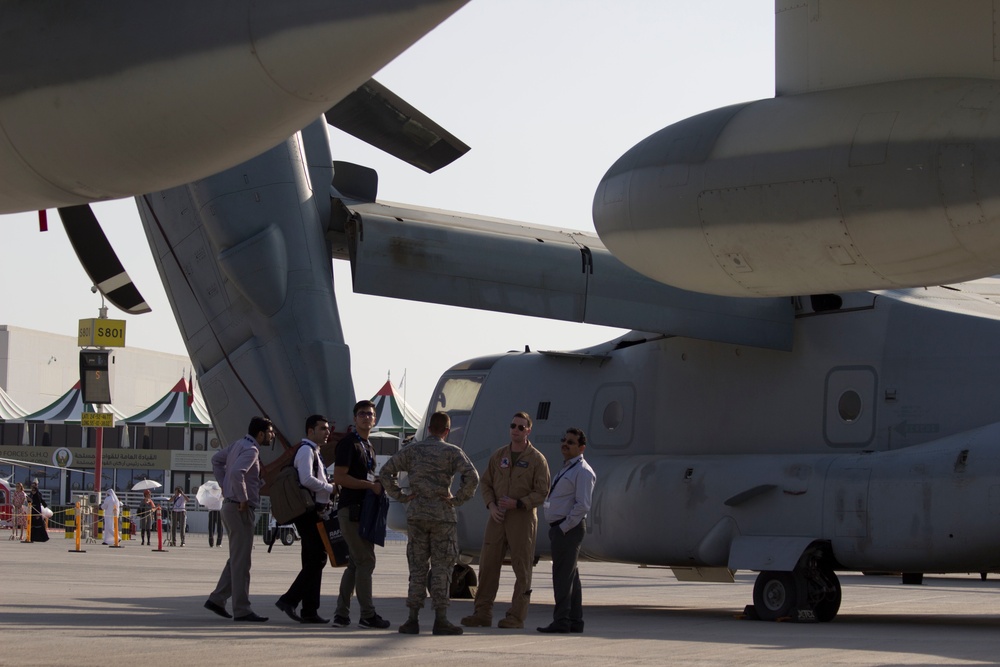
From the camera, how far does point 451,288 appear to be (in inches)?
551

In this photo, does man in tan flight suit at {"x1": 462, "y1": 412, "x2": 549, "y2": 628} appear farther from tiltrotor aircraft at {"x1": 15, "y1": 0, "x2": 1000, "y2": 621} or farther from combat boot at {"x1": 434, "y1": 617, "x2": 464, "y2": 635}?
tiltrotor aircraft at {"x1": 15, "y1": 0, "x2": 1000, "y2": 621}

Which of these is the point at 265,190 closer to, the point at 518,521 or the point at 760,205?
the point at 518,521

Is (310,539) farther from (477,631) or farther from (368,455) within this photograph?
(477,631)

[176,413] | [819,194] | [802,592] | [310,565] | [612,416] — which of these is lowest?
[802,592]

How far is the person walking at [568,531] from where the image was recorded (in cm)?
1142

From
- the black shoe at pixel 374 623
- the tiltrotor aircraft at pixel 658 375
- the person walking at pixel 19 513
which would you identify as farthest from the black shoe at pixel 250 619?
the person walking at pixel 19 513

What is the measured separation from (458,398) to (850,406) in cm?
514

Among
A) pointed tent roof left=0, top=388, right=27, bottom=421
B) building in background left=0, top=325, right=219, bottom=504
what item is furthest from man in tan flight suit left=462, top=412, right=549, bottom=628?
pointed tent roof left=0, top=388, right=27, bottom=421

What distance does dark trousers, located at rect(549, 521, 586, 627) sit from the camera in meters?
11.4

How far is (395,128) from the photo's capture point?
16.3m

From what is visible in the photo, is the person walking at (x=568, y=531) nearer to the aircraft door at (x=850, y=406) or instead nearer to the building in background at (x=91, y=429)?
the aircraft door at (x=850, y=406)

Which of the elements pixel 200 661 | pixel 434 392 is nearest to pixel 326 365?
pixel 434 392

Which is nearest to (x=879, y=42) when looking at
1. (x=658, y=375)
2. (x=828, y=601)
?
(x=828, y=601)

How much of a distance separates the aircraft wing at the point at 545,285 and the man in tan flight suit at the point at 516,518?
2539 mm
